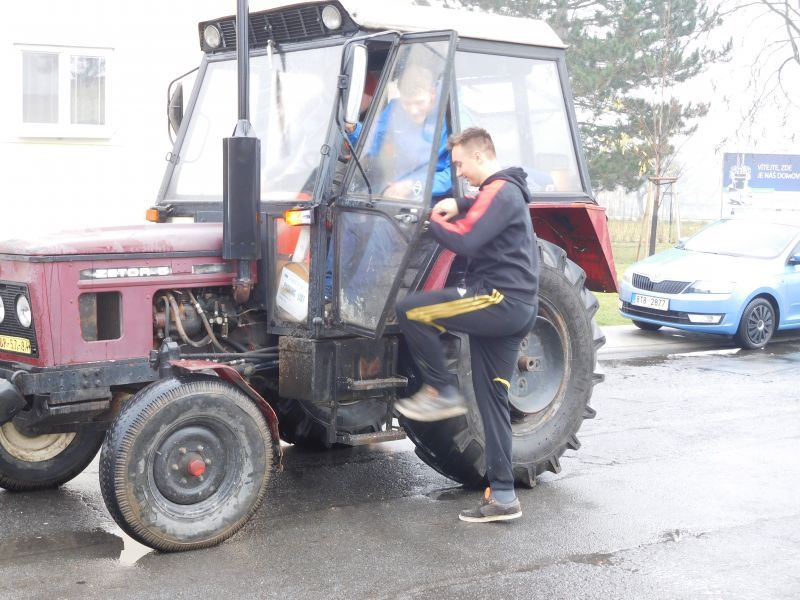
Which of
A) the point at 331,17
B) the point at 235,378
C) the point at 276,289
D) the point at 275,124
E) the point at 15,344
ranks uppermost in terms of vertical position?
the point at 331,17

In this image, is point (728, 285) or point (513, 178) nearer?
point (513, 178)

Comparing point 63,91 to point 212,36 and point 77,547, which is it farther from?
point 77,547

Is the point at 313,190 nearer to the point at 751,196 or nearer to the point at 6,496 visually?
the point at 6,496

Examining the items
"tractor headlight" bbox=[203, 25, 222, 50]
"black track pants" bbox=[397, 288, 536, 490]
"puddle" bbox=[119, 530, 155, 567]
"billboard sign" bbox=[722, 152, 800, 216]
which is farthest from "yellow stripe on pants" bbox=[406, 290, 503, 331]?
"billboard sign" bbox=[722, 152, 800, 216]

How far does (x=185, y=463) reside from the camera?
4.82m

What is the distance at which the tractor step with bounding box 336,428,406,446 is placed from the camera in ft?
17.6

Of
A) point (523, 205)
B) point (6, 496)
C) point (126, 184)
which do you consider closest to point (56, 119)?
point (126, 184)

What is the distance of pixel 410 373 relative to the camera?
5.68 m

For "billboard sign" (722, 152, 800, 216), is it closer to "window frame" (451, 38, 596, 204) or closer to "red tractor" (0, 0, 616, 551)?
"window frame" (451, 38, 596, 204)

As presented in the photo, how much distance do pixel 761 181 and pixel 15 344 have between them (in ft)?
60.4

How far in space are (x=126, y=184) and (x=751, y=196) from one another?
12109mm

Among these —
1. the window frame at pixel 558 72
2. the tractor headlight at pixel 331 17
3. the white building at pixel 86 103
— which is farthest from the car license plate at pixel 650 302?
the tractor headlight at pixel 331 17

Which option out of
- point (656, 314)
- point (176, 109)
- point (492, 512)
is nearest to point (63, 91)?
point (656, 314)

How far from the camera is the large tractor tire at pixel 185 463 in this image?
4.64 meters
